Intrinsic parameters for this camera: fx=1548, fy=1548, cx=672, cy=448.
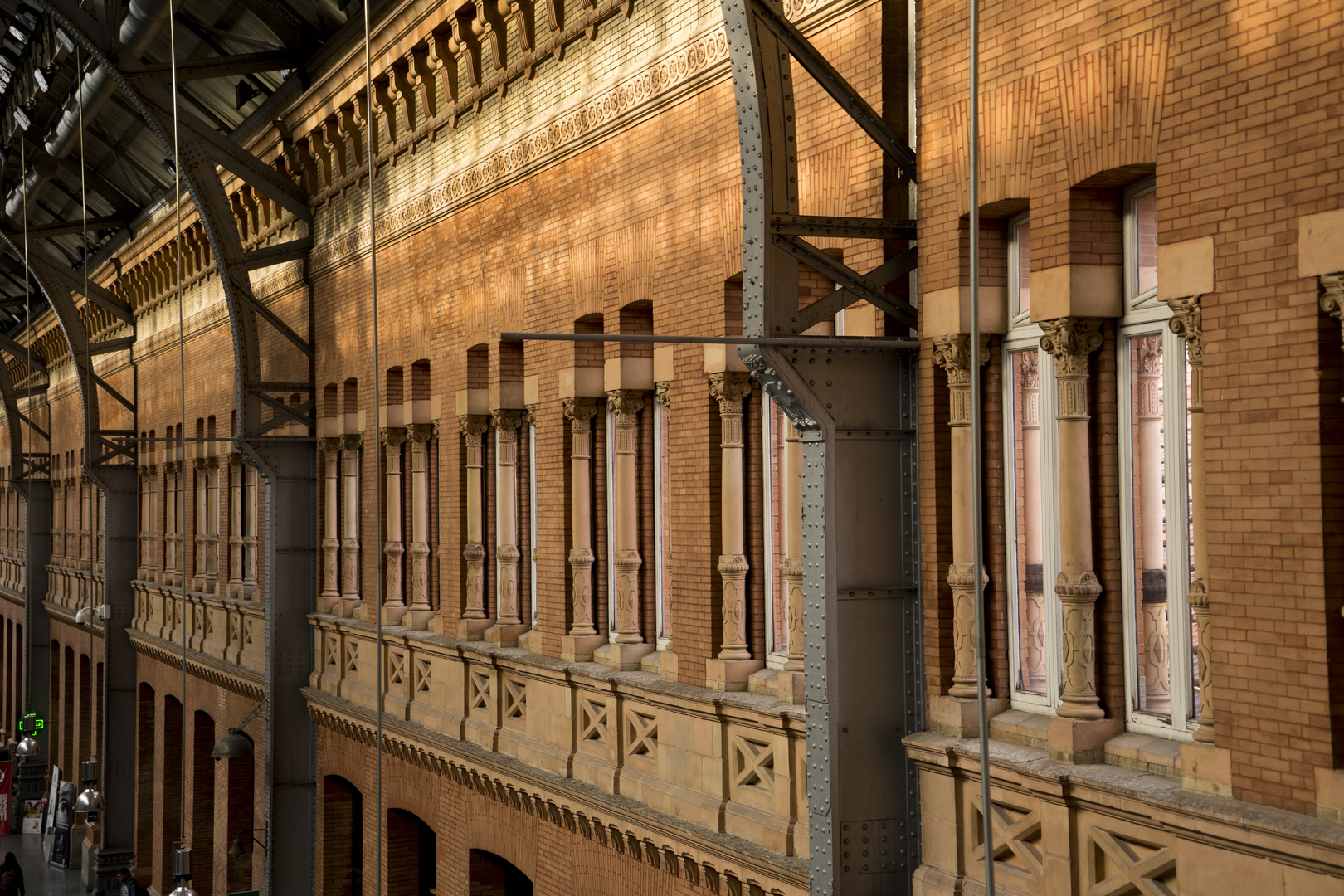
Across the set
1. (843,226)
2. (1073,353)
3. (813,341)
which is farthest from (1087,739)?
(843,226)

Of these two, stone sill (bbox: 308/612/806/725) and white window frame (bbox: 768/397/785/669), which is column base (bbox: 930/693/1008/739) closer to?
stone sill (bbox: 308/612/806/725)

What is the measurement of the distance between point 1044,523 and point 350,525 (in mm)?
13903

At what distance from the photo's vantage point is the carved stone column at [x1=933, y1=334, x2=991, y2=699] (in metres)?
9.19

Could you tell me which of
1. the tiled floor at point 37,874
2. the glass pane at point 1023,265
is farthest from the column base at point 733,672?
the tiled floor at point 37,874

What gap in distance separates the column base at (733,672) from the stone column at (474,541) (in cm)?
534

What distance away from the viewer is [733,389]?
11.7 meters

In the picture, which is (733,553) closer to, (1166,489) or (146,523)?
(1166,489)

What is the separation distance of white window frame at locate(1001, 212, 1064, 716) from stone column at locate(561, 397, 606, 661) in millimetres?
5686

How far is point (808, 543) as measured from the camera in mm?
9695

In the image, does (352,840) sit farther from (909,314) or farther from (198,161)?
(909,314)

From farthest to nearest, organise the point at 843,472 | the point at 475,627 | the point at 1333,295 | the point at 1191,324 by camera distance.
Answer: the point at 475,627
the point at 843,472
the point at 1191,324
the point at 1333,295

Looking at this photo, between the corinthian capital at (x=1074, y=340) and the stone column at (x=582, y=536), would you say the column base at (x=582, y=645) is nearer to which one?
the stone column at (x=582, y=536)

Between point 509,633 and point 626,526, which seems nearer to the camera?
point 626,526

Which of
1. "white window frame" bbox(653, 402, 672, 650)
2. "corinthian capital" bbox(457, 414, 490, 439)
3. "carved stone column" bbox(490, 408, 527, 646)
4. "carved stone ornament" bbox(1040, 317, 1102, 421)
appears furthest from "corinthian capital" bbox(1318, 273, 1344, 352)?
"corinthian capital" bbox(457, 414, 490, 439)
